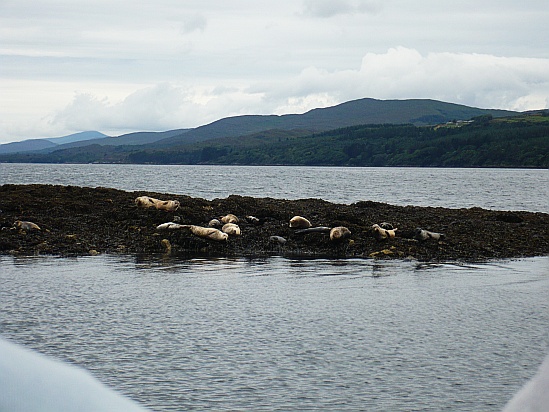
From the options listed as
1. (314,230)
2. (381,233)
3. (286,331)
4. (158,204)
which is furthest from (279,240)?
(286,331)

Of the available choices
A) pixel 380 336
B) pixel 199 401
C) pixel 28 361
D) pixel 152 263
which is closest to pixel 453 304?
pixel 380 336

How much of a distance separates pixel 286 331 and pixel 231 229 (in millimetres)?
11779

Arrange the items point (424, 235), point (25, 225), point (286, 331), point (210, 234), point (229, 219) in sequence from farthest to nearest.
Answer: point (229, 219) < point (424, 235) < point (25, 225) < point (210, 234) < point (286, 331)

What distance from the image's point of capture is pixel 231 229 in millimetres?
21688

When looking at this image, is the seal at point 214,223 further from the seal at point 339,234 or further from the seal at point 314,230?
the seal at point 339,234

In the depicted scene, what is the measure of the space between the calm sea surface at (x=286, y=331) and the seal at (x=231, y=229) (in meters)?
4.87

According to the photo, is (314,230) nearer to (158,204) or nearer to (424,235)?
(424,235)

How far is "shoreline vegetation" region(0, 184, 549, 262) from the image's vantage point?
20172mm

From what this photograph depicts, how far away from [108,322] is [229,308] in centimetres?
217

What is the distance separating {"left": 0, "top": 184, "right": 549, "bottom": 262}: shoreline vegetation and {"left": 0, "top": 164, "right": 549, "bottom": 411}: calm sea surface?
324 cm

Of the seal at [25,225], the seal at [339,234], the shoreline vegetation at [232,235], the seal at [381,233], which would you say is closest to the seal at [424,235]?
the shoreline vegetation at [232,235]

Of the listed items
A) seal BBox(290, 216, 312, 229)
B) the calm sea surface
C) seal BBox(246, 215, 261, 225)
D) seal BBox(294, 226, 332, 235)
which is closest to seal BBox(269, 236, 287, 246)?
seal BBox(294, 226, 332, 235)

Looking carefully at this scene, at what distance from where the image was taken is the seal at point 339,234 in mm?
20859

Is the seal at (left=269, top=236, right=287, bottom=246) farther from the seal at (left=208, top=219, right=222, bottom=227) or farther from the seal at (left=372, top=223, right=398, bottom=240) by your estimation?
the seal at (left=372, top=223, right=398, bottom=240)
